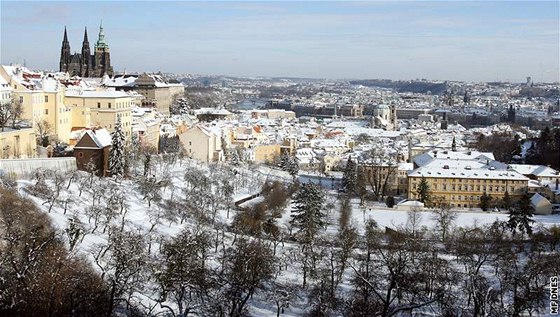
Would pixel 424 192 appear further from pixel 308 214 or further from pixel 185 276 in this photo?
pixel 185 276

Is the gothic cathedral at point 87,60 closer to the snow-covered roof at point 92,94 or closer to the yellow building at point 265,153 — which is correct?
the yellow building at point 265,153

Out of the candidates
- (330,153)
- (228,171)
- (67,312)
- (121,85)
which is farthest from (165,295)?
(121,85)

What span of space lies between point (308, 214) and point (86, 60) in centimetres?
4491

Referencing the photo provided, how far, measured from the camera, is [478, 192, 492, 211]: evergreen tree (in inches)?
1577

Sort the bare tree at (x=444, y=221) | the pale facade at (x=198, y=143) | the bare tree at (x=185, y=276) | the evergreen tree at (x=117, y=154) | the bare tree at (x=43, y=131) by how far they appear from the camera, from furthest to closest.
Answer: the pale facade at (x=198, y=143)
the bare tree at (x=43, y=131)
the bare tree at (x=444, y=221)
the evergreen tree at (x=117, y=154)
the bare tree at (x=185, y=276)

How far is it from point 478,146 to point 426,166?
25443mm

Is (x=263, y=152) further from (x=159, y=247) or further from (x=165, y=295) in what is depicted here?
(x=165, y=295)

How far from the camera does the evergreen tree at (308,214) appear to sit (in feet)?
96.1

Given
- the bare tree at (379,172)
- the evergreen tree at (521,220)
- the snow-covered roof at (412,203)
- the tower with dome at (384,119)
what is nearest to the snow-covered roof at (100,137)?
the snow-covered roof at (412,203)

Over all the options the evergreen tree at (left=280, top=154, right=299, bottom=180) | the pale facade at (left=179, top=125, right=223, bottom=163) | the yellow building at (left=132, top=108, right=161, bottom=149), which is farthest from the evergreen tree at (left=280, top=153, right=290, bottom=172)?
the yellow building at (left=132, top=108, right=161, bottom=149)

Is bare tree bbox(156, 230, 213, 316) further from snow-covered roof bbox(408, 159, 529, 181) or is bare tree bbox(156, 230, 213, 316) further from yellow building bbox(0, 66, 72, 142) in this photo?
snow-covered roof bbox(408, 159, 529, 181)

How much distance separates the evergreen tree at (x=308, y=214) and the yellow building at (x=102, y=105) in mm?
12373

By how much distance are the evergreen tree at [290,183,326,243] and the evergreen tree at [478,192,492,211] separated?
501 inches

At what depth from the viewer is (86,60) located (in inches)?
2712
